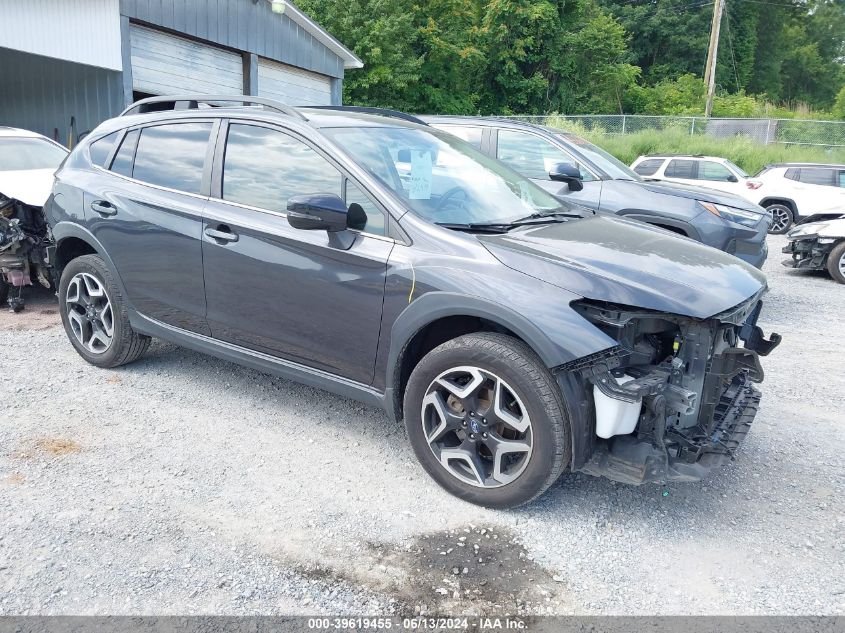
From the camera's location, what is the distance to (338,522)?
315 centimetres

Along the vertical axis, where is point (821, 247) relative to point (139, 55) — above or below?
below

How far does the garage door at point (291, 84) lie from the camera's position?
1669 centimetres

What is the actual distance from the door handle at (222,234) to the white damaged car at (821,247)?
28.2ft

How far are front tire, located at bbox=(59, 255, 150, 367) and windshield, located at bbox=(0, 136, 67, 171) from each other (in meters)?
3.33

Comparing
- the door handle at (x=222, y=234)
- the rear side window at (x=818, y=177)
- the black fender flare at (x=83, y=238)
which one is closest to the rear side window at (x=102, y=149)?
the black fender flare at (x=83, y=238)

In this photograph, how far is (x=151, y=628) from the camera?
7.98 feet

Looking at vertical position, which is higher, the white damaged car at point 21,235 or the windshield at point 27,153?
the windshield at point 27,153

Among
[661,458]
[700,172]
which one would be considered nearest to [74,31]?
[700,172]

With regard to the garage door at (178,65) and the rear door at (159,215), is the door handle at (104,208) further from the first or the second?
the garage door at (178,65)

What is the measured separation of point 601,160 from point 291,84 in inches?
483

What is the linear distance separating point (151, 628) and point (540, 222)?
269cm

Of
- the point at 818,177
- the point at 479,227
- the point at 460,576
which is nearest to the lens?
the point at 460,576

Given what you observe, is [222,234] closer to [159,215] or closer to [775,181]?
[159,215]

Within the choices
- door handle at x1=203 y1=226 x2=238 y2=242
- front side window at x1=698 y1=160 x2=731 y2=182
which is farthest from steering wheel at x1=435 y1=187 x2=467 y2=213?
front side window at x1=698 y1=160 x2=731 y2=182
